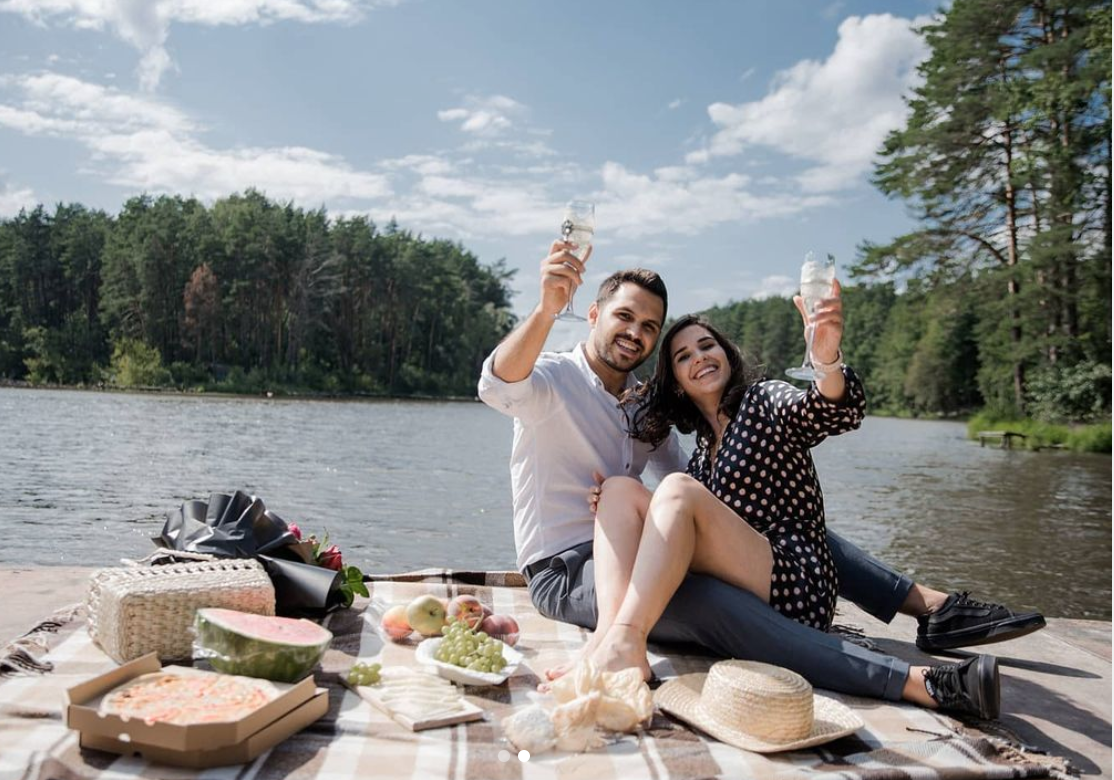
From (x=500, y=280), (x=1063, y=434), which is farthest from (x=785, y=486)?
(x=500, y=280)

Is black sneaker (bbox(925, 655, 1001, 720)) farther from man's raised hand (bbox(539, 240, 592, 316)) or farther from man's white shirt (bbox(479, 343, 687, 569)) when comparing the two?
man's raised hand (bbox(539, 240, 592, 316))

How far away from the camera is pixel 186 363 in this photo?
5828 cm

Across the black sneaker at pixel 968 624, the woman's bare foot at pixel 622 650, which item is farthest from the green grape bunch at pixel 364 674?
the black sneaker at pixel 968 624

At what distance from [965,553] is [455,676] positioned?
26.4 ft

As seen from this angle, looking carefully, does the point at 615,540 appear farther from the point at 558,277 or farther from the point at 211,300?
the point at 211,300

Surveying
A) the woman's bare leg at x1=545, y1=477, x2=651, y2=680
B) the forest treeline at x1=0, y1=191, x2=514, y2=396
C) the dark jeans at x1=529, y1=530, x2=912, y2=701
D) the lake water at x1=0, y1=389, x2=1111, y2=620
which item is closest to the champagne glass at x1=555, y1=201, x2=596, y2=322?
the woman's bare leg at x1=545, y1=477, x2=651, y2=680

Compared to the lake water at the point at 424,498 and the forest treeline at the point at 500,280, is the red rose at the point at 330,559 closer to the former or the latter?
the lake water at the point at 424,498

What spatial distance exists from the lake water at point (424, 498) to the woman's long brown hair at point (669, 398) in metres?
4.72

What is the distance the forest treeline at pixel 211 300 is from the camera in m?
58.3

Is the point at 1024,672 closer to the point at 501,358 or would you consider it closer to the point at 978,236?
the point at 501,358

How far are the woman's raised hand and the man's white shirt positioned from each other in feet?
3.27

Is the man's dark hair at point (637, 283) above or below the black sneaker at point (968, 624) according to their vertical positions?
above

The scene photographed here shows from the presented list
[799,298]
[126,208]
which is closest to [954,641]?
[799,298]

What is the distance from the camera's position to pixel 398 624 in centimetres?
358
